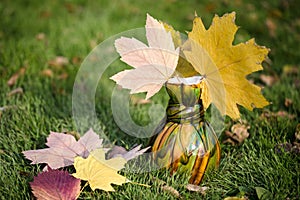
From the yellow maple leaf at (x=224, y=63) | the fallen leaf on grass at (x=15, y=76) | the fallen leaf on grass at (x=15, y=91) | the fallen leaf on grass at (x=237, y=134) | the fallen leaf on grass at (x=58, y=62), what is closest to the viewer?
the yellow maple leaf at (x=224, y=63)

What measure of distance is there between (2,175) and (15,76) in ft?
3.38

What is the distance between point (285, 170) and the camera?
166 cm

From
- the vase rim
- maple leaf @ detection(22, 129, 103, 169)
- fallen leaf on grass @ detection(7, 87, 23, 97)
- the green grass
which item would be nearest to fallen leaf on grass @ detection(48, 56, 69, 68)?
the green grass

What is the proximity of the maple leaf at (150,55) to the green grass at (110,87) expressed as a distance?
0.38 meters

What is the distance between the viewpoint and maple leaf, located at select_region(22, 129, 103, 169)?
1.68m

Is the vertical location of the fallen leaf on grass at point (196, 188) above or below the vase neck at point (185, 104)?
below

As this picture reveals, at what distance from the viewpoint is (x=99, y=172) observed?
5.15 ft

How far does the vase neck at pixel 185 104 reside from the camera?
1550 mm

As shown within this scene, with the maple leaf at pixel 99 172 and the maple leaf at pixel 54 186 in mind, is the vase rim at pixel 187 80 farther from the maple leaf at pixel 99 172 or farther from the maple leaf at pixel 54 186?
the maple leaf at pixel 54 186

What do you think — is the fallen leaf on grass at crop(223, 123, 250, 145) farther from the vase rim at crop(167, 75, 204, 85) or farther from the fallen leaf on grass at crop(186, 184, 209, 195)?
the vase rim at crop(167, 75, 204, 85)

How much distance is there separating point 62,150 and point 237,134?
2.62ft

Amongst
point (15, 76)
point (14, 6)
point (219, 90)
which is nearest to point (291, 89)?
point (219, 90)

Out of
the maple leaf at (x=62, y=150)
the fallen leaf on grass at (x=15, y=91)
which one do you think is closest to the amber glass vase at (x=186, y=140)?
the maple leaf at (x=62, y=150)

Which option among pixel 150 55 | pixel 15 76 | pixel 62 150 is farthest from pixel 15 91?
pixel 150 55
